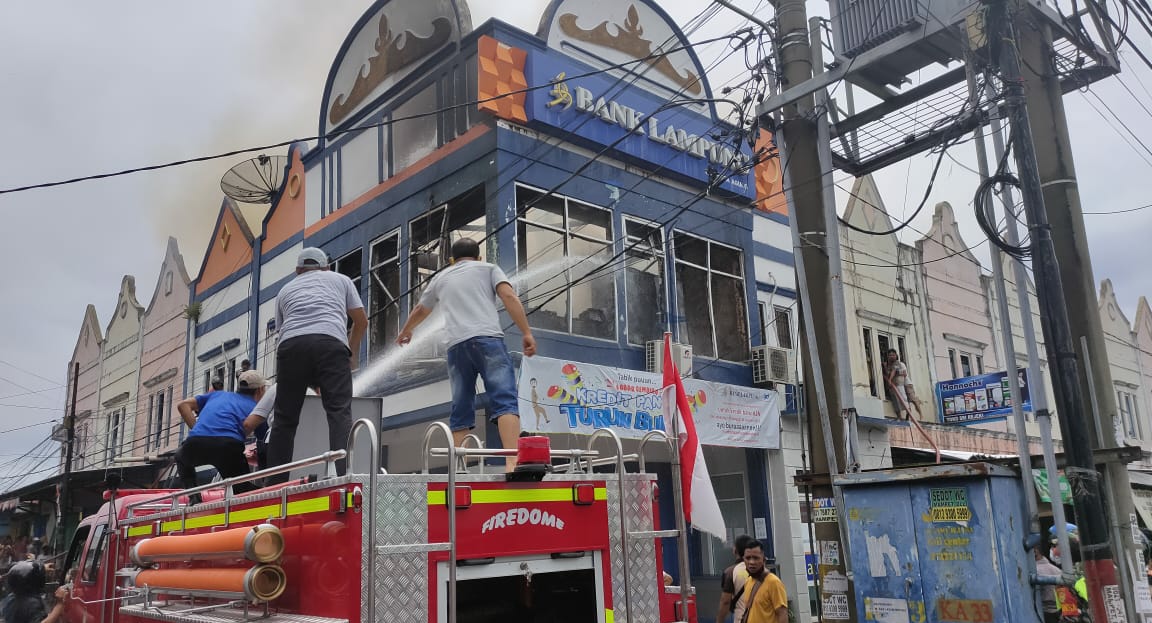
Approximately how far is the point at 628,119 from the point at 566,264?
3.31 meters

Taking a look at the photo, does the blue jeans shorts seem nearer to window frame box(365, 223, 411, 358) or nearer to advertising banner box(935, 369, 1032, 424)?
window frame box(365, 223, 411, 358)

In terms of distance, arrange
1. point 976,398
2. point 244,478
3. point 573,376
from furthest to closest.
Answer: point 976,398
point 573,376
point 244,478

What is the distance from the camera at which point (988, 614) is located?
7.71 metres

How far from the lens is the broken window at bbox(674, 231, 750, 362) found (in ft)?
55.9

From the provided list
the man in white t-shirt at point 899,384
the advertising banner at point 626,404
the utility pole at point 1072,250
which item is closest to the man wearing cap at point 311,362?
the advertising banner at point 626,404

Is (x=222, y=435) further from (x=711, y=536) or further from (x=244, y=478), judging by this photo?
(x=711, y=536)

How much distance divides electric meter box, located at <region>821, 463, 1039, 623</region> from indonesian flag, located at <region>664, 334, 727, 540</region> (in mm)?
3650

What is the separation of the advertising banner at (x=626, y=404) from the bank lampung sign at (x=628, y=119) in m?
3.61

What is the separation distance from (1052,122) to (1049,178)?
2.09 ft

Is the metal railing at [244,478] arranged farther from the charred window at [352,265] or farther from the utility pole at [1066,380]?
the charred window at [352,265]

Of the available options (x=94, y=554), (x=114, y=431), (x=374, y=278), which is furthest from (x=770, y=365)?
(x=114, y=431)

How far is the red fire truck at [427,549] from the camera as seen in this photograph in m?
4.05

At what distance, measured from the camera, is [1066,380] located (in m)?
7.83

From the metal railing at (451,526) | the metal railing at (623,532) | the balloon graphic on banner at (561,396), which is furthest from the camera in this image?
the balloon graphic on banner at (561,396)
